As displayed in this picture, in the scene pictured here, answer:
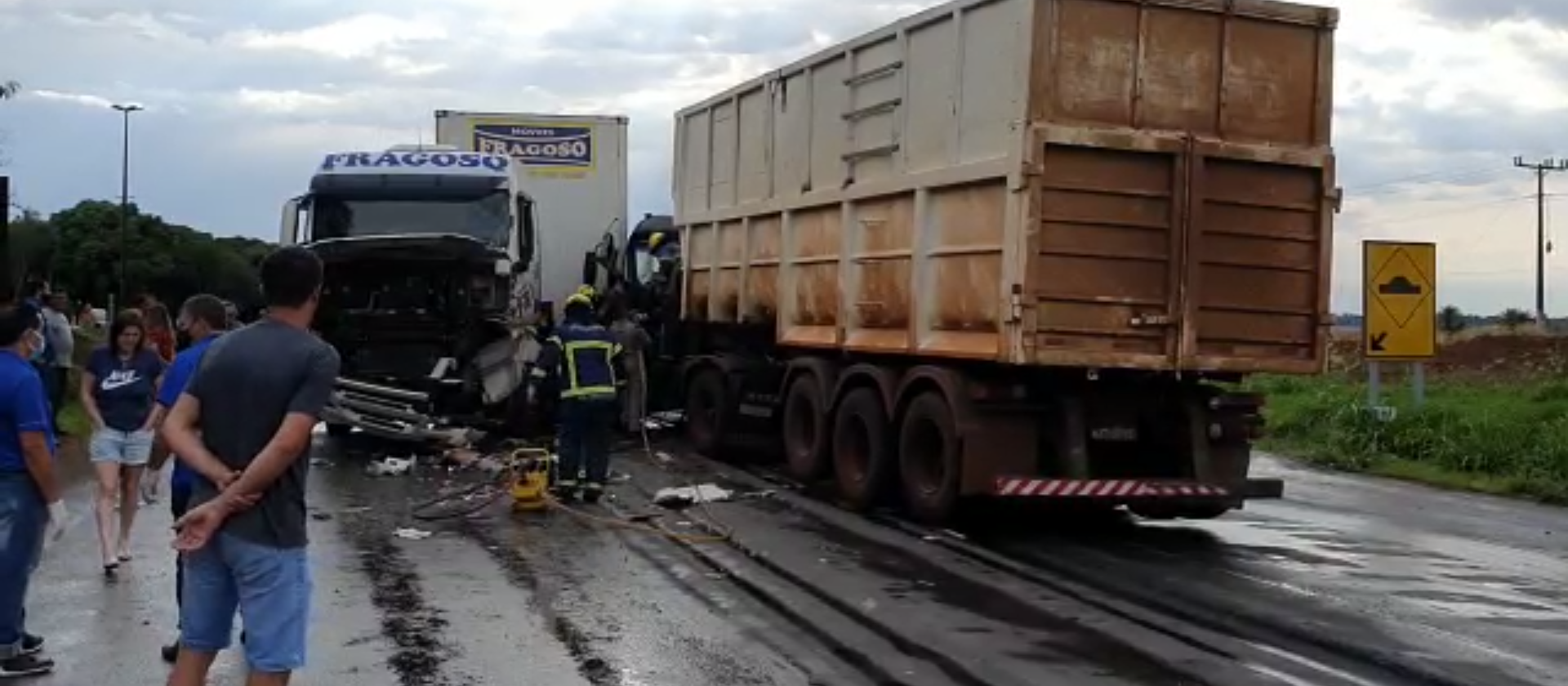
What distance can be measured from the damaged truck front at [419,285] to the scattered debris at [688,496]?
12.2ft

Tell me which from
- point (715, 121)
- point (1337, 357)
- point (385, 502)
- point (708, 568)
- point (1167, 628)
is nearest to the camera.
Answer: point (1167, 628)

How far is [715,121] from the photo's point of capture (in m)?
18.1

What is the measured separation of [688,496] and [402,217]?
6.46 meters

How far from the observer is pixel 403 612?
8.59 meters

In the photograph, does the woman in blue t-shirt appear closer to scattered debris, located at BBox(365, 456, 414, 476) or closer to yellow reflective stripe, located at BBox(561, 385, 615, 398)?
yellow reflective stripe, located at BBox(561, 385, 615, 398)

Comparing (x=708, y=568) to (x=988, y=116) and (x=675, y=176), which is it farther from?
(x=675, y=176)

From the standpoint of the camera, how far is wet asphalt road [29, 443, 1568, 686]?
7441 millimetres

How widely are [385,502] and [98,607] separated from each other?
4.73 meters

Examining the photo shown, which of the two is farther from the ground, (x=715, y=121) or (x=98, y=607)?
(x=715, y=121)

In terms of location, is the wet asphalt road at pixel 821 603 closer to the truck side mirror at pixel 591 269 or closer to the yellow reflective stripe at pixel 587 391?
the yellow reflective stripe at pixel 587 391

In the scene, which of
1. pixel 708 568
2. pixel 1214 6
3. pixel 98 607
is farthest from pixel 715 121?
pixel 98 607

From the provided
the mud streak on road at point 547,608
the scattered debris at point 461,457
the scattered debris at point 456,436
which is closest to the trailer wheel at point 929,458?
the mud streak on road at point 547,608

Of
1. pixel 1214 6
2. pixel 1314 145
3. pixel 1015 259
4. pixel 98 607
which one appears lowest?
pixel 98 607

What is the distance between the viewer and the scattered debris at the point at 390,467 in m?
15.6
